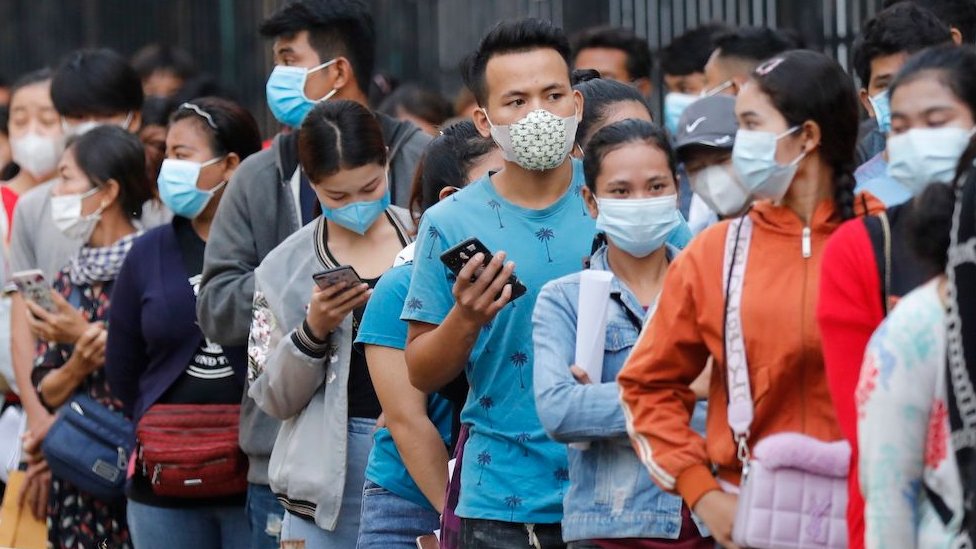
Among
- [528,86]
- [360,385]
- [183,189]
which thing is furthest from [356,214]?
[183,189]

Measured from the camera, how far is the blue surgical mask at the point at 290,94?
6.78 metres

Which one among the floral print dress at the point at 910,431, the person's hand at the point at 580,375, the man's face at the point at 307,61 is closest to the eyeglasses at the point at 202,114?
the man's face at the point at 307,61

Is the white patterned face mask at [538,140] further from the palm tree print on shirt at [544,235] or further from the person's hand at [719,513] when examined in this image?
the person's hand at [719,513]

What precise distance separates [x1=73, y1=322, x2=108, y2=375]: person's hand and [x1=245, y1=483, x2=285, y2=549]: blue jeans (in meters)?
1.13

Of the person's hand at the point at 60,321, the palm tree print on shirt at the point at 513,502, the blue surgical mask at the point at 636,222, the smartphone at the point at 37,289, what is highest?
the blue surgical mask at the point at 636,222

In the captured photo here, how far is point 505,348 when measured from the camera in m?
4.63

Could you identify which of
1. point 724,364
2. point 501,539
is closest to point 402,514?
point 501,539

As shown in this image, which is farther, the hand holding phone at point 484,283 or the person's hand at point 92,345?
the person's hand at point 92,345

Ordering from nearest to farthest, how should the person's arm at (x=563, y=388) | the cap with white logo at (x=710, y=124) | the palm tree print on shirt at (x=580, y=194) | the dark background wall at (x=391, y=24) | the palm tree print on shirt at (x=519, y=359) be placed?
the person's arm at (x=563, y=388) → the palm tree print on shirt at (x=519, y=359) → the palm tree print on shirt at (x=580, y=194) → the cap with white logo at (x=710, y=124) → the dark background wall at (x=391, y=24)

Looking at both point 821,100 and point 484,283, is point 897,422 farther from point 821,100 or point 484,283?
point 484,283

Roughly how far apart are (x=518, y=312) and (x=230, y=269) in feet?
5.80

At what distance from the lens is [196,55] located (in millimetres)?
14602

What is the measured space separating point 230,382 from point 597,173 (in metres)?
2.28

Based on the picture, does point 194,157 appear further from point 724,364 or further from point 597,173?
point 724,364
